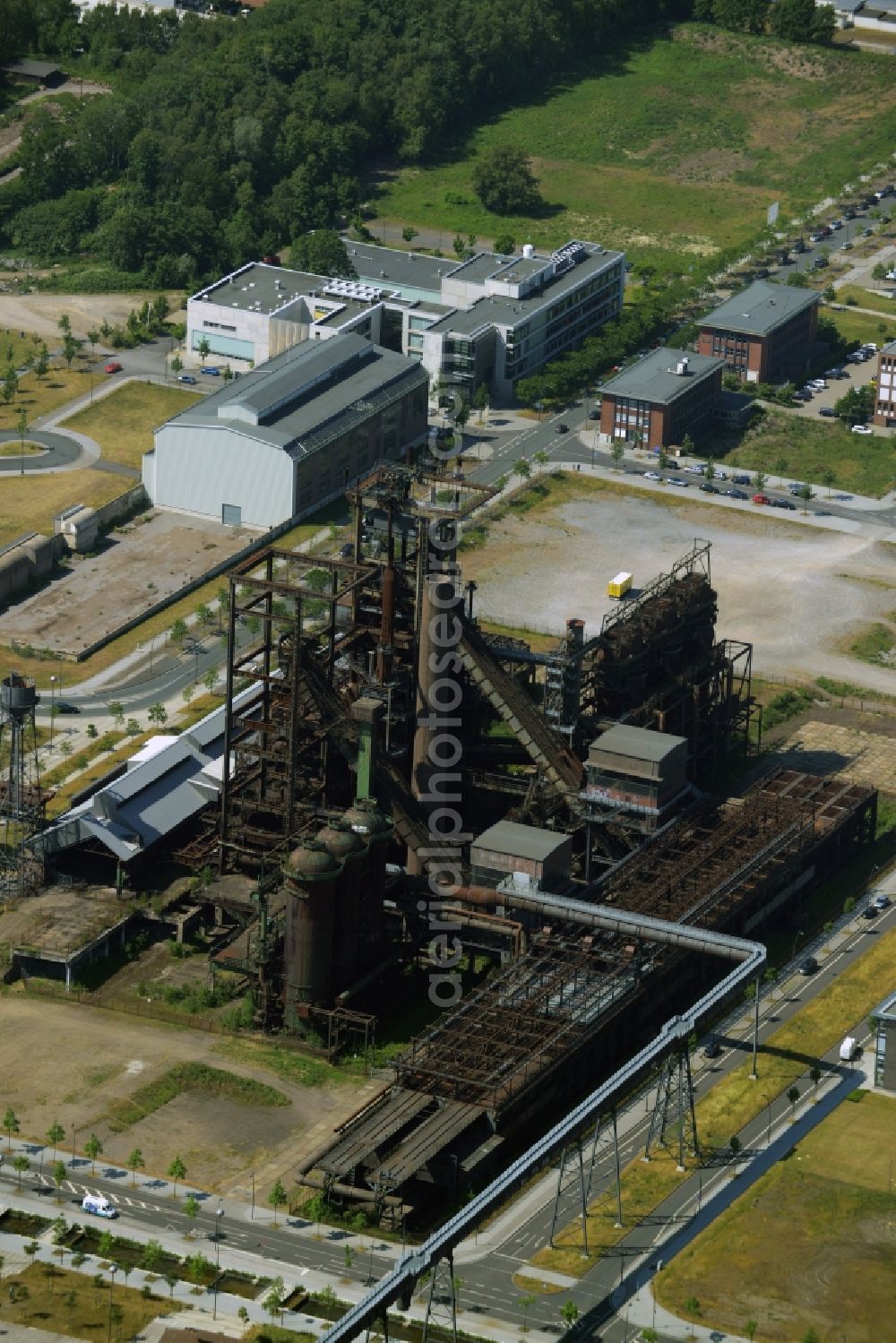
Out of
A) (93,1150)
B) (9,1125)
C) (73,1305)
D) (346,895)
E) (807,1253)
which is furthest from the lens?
(346,895)

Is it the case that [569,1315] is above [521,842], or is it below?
below

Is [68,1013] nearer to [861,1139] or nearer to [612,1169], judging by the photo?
[612,1169]

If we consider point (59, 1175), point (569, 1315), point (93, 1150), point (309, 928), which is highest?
point (309, 928)

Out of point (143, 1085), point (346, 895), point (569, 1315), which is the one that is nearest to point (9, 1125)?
point (143, 1085)


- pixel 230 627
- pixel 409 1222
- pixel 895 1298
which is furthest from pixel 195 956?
pixel 895 1298

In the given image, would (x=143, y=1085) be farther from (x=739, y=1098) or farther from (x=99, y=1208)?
(x=739, y=1098)

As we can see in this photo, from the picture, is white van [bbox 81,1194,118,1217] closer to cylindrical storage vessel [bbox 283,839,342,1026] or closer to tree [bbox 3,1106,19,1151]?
tree [bbox 3,1106,19,1151]

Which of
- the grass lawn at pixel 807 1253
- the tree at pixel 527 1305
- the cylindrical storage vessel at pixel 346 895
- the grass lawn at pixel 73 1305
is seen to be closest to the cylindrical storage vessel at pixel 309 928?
the cylindrical storage vessel at pixel 346 895

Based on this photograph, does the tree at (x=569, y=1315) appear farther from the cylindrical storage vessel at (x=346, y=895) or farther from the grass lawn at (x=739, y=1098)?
the cylindrical storage vessel at (x=346, y=895)
